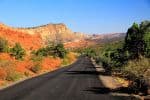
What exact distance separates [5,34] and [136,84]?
105 meters

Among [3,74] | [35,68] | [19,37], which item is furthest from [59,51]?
[3,74]

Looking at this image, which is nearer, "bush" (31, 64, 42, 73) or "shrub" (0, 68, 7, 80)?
"shrub" (0, 68, 7, 80)

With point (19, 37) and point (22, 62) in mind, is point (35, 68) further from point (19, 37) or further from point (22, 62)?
point (19, 37)

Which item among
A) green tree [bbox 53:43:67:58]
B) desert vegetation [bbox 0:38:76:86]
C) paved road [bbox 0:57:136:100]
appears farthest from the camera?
green tree [bbox 53:43:67:58]

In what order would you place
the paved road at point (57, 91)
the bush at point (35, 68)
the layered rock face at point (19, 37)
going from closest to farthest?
1. the paved road at point (57, 91)
2. the bush at point (35, 68)
3. the layered rock face at point (19, 37)

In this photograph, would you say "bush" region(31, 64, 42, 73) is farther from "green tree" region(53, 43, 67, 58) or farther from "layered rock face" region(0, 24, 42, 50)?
"layered rock face" region(0, 24, 42, 50)

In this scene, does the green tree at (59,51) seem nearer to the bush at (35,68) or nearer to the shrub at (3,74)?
the bush at (35,68)

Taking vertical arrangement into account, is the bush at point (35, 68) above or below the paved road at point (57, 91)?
below

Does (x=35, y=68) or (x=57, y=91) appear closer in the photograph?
(x=57, y=91)

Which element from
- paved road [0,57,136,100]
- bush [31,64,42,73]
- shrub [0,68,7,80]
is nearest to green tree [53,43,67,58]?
bush [31,64,42,73]

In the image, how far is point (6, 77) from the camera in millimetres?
36469

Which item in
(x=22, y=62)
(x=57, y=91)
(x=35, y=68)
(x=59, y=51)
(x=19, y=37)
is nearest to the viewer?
(x=57, y=91)

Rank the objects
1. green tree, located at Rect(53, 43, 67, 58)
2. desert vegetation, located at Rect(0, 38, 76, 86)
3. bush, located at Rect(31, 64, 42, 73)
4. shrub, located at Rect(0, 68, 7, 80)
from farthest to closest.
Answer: green tree, located at Rect(53, 43, 67, 58)
bush, located at Rect(31, 64, 42, 73)
desert vegetation, located at Rect(0, 38, 76, 86)
shrub, located at Rect(0, 68, 7, 80)

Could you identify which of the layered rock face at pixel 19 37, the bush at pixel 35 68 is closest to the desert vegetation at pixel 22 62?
the bush at pixel 35 68
